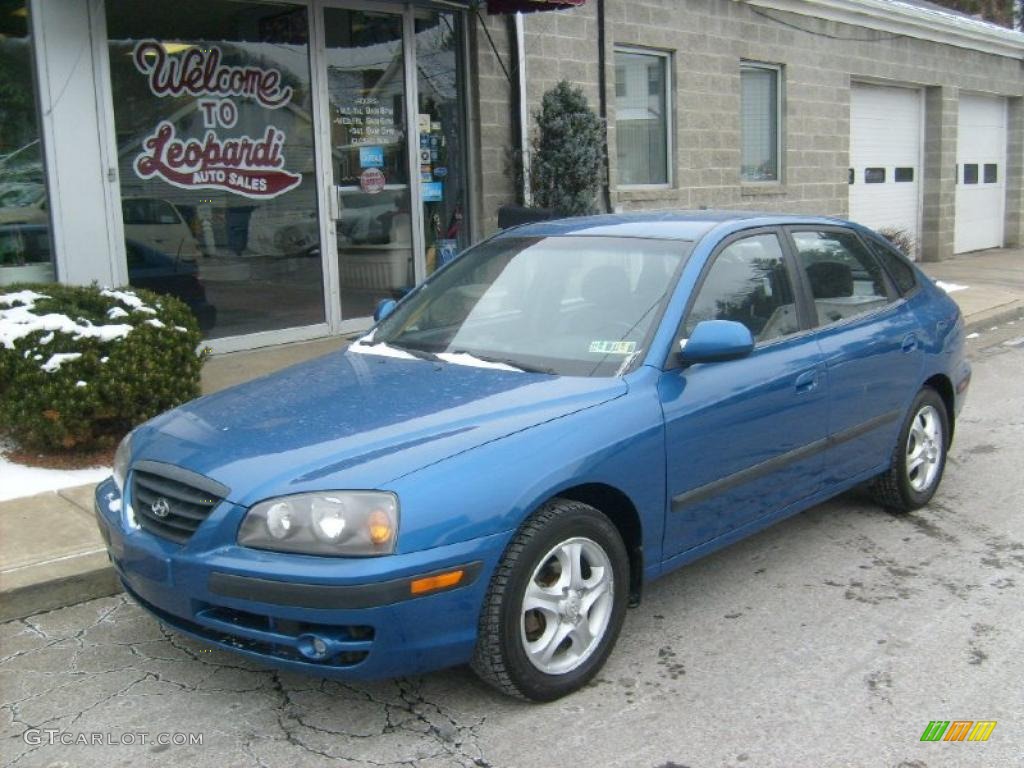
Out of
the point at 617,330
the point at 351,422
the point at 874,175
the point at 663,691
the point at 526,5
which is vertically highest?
the point at 526,5

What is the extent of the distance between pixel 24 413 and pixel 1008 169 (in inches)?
762

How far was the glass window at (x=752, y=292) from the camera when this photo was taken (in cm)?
431

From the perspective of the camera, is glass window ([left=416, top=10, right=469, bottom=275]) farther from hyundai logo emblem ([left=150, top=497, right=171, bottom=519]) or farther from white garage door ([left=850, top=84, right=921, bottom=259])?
white garage door ([left=850, top=84, right=921, bottom=259])

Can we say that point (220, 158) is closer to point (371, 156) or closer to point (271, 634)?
point (371, 156)

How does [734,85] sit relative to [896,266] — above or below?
above

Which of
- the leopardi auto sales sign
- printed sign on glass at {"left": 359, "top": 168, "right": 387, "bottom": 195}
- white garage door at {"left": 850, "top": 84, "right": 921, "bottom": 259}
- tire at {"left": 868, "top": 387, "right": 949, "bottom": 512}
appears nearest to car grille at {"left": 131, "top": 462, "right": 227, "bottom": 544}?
tire at {"left": 868, "top": 387, "right": 949, "bottom": 512}

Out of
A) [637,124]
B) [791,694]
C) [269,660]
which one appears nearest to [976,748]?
[791,694]

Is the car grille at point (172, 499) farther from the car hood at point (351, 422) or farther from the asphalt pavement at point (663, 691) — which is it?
the asphalt pavement at point (663, 691)

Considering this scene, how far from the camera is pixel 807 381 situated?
4.53 meters

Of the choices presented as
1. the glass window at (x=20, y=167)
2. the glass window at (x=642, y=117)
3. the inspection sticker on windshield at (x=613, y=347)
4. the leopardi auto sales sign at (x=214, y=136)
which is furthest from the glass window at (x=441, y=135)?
the inspection sticker on windshield at (x=613, y=347)

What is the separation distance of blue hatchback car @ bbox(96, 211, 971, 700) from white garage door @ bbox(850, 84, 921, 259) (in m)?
11.8

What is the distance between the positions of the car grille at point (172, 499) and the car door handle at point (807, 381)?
7.91ft

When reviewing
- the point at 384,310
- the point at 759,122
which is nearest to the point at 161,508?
the point at 384,310

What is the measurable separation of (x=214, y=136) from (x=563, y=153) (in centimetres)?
352
